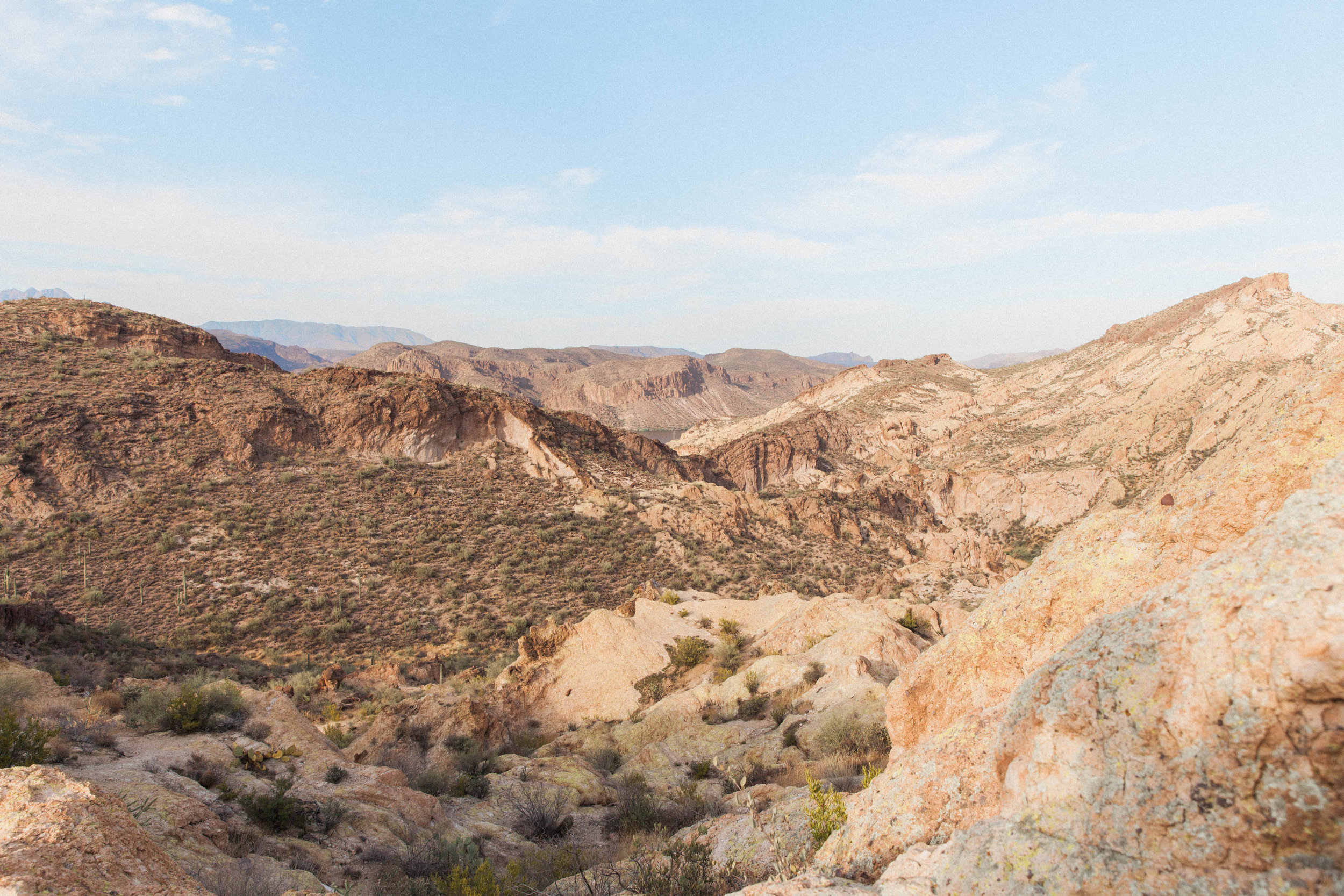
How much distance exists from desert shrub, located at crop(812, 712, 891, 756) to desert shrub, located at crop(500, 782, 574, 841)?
3951mm

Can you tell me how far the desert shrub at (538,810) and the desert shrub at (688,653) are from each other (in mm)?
6051

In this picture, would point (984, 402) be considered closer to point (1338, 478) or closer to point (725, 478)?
point (725, 478)

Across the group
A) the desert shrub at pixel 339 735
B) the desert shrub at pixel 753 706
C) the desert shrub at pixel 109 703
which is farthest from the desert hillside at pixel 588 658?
the desert shrub at pixel 109 703

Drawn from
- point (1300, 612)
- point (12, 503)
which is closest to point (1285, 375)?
point (1300, 612)

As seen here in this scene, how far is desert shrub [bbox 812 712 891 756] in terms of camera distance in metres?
8.81

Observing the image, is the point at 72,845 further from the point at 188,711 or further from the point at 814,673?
the point at 814,673

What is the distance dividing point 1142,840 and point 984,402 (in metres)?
87.1

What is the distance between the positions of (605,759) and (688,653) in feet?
14.9

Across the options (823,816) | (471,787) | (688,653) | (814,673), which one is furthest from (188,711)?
(814,673)

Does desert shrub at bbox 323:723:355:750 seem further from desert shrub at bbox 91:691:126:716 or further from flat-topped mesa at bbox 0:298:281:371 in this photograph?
flat-topped mesa at bbox 0:298:281:371

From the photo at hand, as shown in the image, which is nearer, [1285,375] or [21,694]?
[21,694]

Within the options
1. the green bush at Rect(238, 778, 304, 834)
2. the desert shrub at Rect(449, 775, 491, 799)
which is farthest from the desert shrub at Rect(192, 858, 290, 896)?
the desert shrub at Rect(449, 775, 491, 799)

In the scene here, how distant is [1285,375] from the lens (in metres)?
39.3

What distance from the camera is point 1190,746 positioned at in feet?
7.50
